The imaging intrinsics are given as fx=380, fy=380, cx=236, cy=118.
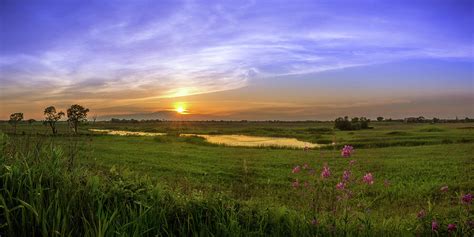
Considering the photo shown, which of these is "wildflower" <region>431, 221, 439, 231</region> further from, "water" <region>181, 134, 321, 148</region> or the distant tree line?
the distant tree line

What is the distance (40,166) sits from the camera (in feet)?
18.4

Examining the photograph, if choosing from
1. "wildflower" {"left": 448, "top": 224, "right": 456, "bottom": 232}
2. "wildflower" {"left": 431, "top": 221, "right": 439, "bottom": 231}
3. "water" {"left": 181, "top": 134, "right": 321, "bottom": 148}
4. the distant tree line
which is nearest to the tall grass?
"wildflower" {"left": 431, "top": 221, "right": 439, "bottom": 231}

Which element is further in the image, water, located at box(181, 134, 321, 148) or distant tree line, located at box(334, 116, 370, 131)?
distant tree line, located at box(334, 116, 370, 131)

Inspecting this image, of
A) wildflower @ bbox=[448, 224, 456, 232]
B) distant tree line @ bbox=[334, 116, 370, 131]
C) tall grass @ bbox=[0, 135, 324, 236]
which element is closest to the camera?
tall grass @ bbox=[0, 135, 324, 236]

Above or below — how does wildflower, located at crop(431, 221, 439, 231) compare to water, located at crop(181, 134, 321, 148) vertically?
above

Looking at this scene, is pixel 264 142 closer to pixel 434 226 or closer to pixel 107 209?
pixel 434 226

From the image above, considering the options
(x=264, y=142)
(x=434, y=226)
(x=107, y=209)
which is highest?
(x=107, y=209)

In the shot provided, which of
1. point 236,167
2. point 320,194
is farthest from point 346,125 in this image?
point 320,194

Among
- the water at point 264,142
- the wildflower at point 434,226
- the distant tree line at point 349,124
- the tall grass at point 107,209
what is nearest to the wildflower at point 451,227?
the wildflower at point 434,226

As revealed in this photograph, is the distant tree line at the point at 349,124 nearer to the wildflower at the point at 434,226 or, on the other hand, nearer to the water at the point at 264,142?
the water at the point at 264,142

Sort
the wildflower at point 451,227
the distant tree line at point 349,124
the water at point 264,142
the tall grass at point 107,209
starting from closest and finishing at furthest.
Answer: the tall grass at point 107,209 < the wildflower at point 451,227 < the water at point 264,142 < the distant tree line at point 349,124

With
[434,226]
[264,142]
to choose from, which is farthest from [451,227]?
[264,142]

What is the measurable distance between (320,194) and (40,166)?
5.01 meters

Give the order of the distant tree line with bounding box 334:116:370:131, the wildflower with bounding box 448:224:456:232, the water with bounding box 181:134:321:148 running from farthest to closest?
the distant tree line with bounding box 334:116:370:131
the water with bounding box 181:134:321:148
the wildflower with bounding box 448:224:456:232
